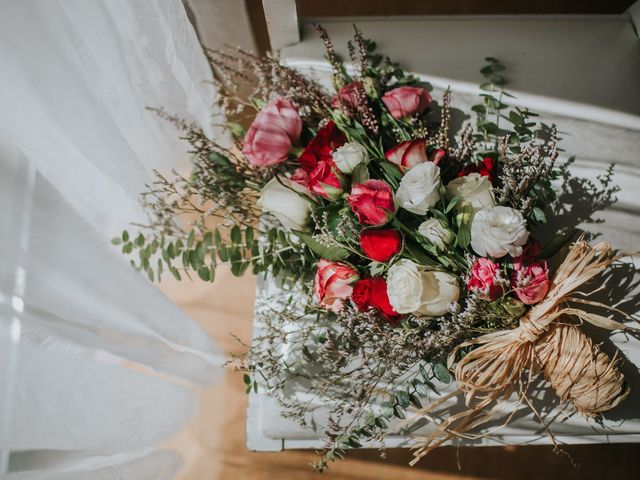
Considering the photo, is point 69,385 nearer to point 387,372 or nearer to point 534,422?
point 387,372

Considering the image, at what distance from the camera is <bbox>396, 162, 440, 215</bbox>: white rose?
Answer: 0.69m

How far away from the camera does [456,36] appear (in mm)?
1023

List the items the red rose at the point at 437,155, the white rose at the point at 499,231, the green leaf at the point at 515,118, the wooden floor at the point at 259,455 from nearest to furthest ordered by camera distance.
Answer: the white rose at the point at 499,231, the red rose at the point at 437,155, the green leaf at the point at 515,118, the wooden floor at the point at 259,455

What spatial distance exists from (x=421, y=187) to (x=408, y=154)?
0.08 metres

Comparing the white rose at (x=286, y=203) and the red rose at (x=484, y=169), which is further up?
the red rose at (x=484, y=169)

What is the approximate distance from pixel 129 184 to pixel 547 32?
805 millimetres

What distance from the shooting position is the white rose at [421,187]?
0.69m

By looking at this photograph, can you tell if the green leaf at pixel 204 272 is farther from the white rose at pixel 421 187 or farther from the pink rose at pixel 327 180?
the white rose at pixel 421 187

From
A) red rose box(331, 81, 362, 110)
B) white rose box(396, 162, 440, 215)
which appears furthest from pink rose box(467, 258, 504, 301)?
red rose box(331, 81, 362, 110)

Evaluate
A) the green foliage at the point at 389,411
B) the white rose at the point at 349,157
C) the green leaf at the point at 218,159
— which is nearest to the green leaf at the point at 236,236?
the green leaf at the point at 218,159

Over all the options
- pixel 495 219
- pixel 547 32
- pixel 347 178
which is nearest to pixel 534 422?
pixel 495 219

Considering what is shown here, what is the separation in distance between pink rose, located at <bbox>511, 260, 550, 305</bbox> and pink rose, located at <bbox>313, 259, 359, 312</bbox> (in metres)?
0.22

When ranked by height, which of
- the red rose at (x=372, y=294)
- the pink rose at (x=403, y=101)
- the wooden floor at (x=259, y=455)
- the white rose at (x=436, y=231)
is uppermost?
the pink rose at (x=403, y=101)

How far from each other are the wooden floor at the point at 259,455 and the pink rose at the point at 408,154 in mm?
748
